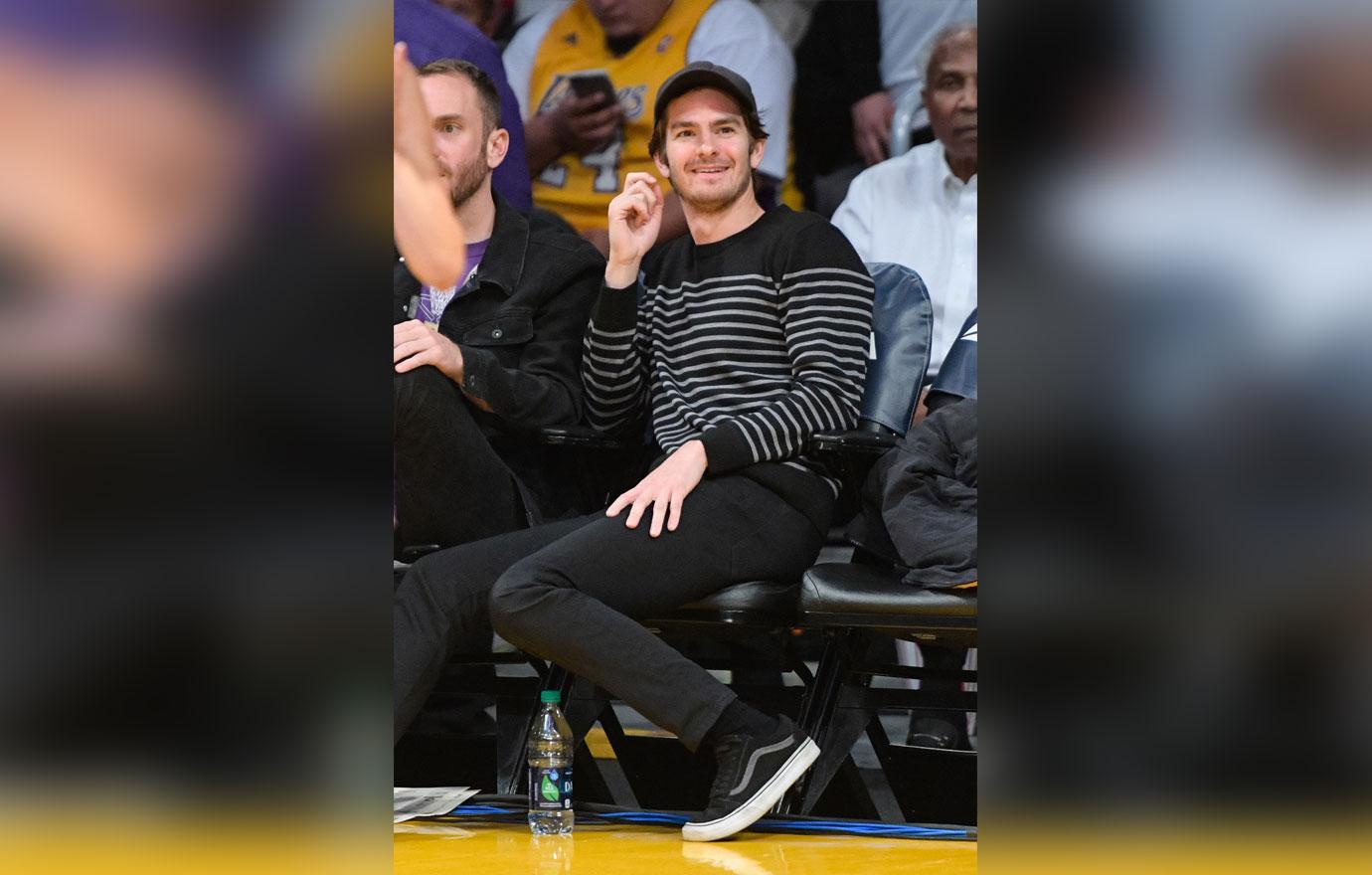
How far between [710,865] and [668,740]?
2.66ft

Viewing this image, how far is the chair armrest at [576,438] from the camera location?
2.77 meters

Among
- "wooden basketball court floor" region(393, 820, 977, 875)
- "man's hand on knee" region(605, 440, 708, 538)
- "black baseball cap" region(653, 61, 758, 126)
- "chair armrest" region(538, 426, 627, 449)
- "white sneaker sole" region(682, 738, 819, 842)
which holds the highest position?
"black baseball cap" region(653, 61, 758, 126)

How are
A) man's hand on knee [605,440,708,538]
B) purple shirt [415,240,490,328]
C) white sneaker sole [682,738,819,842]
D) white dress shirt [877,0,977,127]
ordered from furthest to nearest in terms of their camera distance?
white dress shirt [877,0,977,127], purple shirt [415,240,490,328], man's hand on knee [605,440,708,538], white sneaker sole [682,738,819,842]

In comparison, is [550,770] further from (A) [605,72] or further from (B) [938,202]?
(A) [605,72]

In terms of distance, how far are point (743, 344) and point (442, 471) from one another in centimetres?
57

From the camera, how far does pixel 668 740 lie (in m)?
2.87

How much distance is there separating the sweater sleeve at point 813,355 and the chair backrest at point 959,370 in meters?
0.21

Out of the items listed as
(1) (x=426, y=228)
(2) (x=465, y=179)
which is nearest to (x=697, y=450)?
(2) (x=465, y=179)

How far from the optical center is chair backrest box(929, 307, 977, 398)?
2.83 metres

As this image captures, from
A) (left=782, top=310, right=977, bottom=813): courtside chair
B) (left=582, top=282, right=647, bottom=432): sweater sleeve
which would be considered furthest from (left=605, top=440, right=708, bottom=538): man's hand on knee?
(left=582, top=282, right=647, bottom=432): sweater sleeve

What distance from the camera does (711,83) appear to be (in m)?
2.83

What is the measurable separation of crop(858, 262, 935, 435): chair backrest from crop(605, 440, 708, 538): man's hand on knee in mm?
443

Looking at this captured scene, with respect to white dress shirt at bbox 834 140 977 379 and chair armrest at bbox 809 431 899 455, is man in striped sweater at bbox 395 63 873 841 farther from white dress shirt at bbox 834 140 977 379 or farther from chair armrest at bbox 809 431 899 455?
white dress shirt at bbox 834 140 977 379
